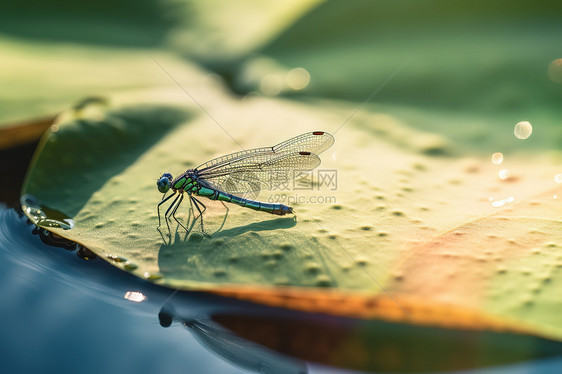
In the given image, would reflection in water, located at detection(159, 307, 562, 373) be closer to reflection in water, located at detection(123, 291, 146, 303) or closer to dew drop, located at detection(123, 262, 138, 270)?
reflection in water, located at detection(123, 291, 146, 303)

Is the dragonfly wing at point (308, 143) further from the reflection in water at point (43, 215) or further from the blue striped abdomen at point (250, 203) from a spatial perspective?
the reflection in water at point (43, 215)

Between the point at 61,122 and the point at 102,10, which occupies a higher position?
the point at 102,10

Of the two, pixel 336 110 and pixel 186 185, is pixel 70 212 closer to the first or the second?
pixel 186 185

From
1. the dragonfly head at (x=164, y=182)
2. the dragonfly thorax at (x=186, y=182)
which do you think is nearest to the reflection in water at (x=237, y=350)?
the dragonfly head at (x=164, y=182)

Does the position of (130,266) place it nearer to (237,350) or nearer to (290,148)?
(237,350)

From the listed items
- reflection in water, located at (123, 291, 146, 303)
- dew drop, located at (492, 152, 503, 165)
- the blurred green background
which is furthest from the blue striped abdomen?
dew drop, located at (492, 152, 503, 165)

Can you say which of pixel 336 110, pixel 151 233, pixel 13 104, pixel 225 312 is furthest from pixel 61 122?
pixel 336 110

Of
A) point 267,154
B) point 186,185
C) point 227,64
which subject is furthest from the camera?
point 227,64

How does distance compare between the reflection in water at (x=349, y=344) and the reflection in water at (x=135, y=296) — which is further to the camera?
the reflection in water at (x=135, y=296)
